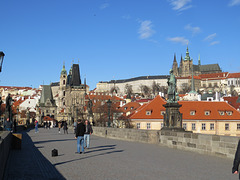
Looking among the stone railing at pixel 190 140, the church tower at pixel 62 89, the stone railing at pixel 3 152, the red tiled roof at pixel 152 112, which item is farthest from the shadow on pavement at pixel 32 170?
the church tower at pixel 62 89

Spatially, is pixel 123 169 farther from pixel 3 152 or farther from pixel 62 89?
pixel 62 89

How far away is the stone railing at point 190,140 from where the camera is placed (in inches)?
464

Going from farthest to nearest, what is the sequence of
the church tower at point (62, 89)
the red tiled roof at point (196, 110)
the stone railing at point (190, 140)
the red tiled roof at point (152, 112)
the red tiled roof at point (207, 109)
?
the church tower at point (62, 89) < the red tiled roof at point (207, 109) < the red tiled roof at point (196, 110) < the red tiled roof at point (152, 112) < the stone railing at point (190, 140)

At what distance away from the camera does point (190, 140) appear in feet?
47.8

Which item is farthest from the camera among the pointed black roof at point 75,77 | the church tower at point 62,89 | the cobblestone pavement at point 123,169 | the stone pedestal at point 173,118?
the church tower at point 62,89

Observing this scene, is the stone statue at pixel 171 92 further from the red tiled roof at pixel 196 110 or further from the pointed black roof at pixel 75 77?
the pointed black roof at pixel 75 77

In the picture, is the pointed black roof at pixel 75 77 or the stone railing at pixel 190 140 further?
the pointed black roof at pixel 75 77

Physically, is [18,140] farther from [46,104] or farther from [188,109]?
[46,104]

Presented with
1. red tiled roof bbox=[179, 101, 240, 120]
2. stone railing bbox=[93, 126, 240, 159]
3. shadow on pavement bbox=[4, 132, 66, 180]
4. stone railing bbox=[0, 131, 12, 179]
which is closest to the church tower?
red tiled roof bbox=[179, 101, 240, 120]

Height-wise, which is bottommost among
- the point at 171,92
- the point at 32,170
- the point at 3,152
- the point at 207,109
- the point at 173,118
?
the point at 32,170

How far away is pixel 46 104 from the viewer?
139125mm

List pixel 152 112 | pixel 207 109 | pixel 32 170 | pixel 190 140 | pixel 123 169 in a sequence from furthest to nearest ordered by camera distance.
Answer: pixel 207 109
pixel 152 112
pixel 190 140
pixel 123 169
pixel 32 170

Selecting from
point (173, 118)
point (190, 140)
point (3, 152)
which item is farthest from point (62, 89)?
point (3, 152)

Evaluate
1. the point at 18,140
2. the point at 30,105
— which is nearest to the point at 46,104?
the point at 30,105
